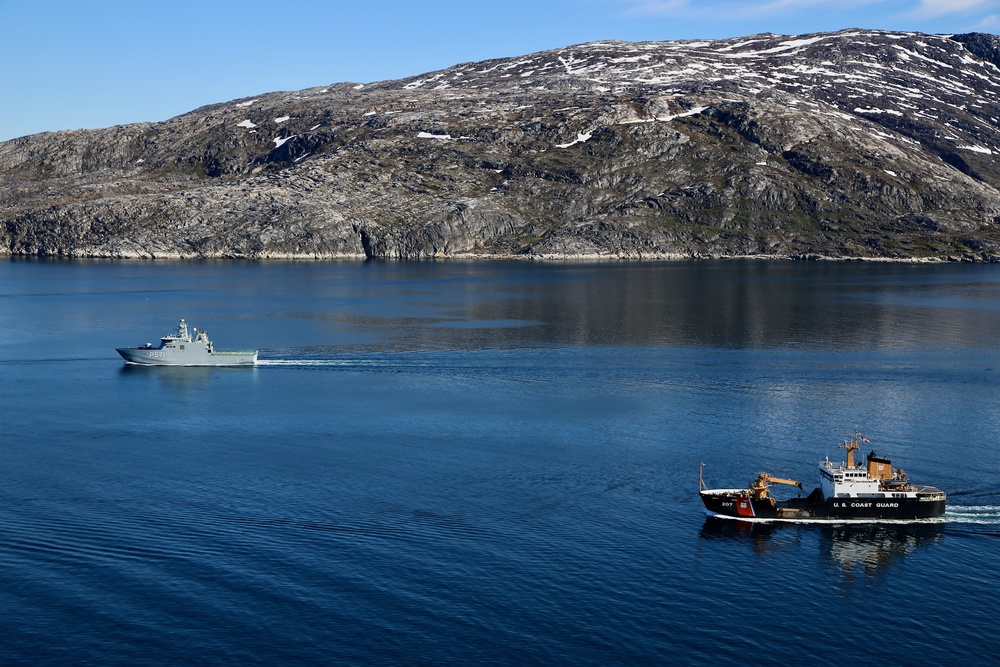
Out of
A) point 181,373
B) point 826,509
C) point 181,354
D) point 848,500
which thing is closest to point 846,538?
point 826,509

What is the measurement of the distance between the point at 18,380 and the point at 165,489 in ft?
228

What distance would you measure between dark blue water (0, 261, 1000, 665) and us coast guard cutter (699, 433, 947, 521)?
171 centimetres

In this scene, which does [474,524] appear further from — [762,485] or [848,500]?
[848,500]

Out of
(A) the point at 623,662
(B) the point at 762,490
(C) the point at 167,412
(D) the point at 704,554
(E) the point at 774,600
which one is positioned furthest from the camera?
(C) the point at 167,412

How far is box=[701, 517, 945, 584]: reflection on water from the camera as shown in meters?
77.0

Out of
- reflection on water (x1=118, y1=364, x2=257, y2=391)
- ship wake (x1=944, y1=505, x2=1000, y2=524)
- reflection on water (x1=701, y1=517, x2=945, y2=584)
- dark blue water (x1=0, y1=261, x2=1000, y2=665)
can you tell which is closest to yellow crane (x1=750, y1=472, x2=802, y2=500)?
reflection on water (x1=701, y1=517, x2=945, y2=584)

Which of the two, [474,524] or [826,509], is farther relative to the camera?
Result: [826,509]

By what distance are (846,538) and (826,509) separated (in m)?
3.85

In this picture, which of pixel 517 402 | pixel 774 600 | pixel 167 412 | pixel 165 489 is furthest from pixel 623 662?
pixel 167 412

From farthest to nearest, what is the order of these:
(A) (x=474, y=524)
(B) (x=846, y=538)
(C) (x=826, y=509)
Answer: (C) (x=826, y=509) → (B) (x=846, y=538) → (A) (x=474, y=524)

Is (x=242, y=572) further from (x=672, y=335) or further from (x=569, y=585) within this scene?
(x=672, y=335)

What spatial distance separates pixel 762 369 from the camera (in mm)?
155625

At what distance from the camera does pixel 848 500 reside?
85.1 meters

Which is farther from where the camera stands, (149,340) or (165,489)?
(149,340)
